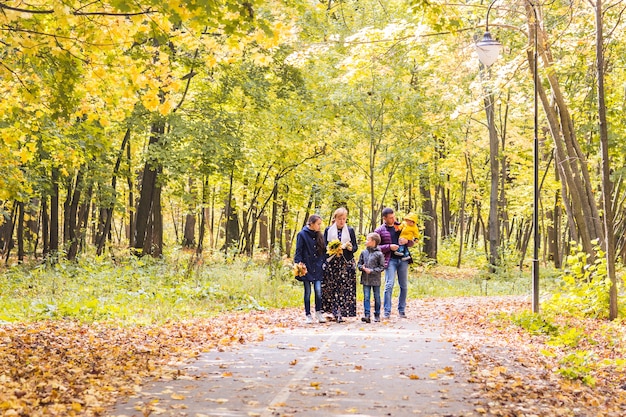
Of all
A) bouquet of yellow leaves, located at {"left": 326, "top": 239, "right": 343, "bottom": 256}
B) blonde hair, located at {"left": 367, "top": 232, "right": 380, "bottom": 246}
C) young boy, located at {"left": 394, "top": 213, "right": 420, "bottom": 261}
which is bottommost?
bouquet of yellow leaves, located at {"left": 326, "top": 239, "right": 343, "bottom": 256}

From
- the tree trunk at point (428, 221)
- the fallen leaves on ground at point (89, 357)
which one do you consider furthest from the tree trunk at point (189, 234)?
the fallen leaves on ground at point (89, 357)

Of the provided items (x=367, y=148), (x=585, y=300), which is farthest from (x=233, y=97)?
(x=585, y=300)

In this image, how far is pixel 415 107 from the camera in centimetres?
2406

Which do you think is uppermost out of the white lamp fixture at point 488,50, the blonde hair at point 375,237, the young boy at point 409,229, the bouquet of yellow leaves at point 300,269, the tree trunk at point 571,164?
the white lamp fixture at point 488,50

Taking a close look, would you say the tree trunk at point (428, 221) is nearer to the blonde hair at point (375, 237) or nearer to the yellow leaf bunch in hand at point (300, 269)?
the blonde hair at point (375, 237)

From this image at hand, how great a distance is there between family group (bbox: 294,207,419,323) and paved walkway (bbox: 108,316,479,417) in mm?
2282

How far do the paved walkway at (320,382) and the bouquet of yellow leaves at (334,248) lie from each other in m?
2.48

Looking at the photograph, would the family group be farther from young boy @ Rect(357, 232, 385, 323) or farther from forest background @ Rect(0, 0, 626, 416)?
forest background @ Rect(0, 0, 626, 416)

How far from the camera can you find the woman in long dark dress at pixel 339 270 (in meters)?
13.3

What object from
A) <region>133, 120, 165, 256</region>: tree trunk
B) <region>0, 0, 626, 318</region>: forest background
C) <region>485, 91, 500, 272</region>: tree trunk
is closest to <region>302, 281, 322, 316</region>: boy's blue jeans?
<region>0, 0, 626, 318</region>: forest background

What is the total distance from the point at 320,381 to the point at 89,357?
3.22 m

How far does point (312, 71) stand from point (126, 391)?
20052 mm

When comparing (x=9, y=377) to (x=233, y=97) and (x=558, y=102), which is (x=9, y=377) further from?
(x=233, y=97)

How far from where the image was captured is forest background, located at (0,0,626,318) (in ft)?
33.4
